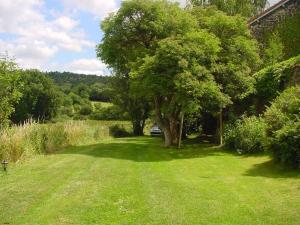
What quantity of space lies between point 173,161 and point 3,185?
8.59 metres

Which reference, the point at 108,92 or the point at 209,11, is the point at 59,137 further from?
the point at 108,92

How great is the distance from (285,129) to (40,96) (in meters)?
69.7

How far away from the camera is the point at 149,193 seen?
484 inches

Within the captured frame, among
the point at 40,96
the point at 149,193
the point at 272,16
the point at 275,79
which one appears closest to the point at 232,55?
the point at 275,79

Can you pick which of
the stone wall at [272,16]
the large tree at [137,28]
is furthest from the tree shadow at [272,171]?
the stone wall at [272,16]

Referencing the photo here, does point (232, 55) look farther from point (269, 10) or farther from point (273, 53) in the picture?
point (269, 10)

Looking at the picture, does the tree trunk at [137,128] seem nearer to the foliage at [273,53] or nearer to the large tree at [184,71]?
the foliage at [273,53]

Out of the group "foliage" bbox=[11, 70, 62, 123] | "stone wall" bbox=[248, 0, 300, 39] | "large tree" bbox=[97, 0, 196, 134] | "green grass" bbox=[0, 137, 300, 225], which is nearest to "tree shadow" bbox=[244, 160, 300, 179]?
"green grass" bbox=[0, 137, 300, 225]

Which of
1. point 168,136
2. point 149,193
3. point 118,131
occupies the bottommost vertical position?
point 149,193

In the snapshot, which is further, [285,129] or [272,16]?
[272,16]

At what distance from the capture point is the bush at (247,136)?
70.7ft

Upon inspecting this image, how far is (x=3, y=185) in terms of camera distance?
535 inches

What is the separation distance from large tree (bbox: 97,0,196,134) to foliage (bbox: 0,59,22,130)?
6.04m

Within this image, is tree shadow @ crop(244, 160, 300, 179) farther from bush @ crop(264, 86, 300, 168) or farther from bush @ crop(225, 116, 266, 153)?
bush @ crop(225, 116, 266, 153)
